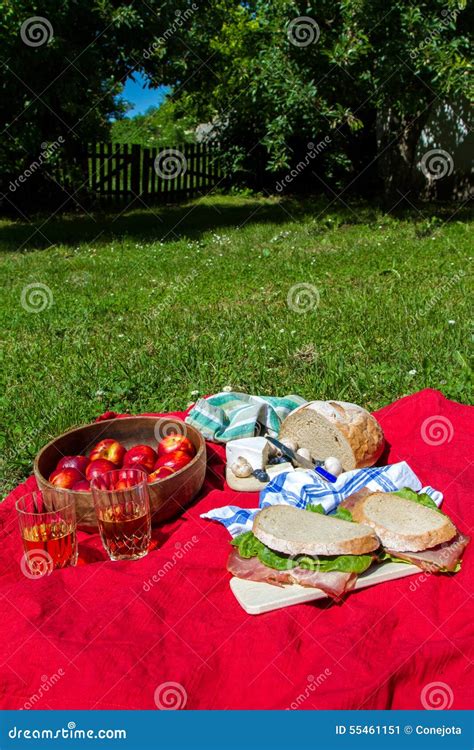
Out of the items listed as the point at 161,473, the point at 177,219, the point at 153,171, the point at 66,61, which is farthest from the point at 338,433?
the point at 153,171

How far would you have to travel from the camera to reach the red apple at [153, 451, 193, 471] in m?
3.68

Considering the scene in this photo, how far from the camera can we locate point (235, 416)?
14.3 feet

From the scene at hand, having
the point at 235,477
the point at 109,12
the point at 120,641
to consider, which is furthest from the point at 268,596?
the point at 109,12

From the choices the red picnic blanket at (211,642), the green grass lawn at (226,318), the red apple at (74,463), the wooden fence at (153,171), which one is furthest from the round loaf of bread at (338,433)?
the wooden fence at (153,171)

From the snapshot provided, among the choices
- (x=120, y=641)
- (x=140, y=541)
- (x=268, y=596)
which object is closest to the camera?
(x=120, y=641)

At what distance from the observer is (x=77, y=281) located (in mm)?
9734

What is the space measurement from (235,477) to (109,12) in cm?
1122

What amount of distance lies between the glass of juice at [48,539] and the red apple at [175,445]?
29.8 inches

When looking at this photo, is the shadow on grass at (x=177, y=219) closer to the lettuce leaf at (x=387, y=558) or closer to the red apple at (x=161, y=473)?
the red apple at (x=161, y=473)

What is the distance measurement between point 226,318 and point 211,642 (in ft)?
17.1

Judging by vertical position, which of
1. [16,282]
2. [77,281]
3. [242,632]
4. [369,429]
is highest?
[369,429]

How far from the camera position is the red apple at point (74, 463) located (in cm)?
366

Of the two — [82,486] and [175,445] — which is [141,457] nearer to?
[175,445]
